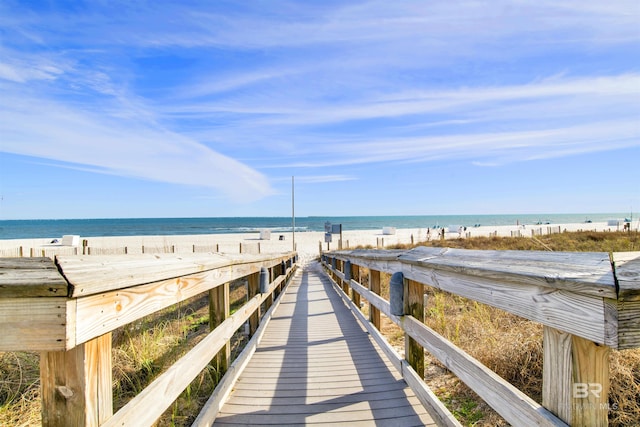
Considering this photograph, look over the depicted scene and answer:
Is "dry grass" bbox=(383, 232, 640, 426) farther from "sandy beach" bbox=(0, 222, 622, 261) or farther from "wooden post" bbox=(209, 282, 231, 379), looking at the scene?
"sandy beach" bbox=(0, 222, 622, 261)

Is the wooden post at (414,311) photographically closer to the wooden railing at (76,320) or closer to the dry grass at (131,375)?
the dry grass at (131,375)

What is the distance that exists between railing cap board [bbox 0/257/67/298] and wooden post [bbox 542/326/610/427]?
5.64 feet

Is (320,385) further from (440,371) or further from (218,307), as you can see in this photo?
(440,371)

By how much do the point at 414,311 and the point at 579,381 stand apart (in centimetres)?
195

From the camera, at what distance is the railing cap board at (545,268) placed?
1219 millimetres

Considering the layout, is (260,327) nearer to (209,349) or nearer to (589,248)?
(209,349)

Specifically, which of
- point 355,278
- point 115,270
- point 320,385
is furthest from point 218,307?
point 355,278

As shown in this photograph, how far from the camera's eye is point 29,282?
109 cm

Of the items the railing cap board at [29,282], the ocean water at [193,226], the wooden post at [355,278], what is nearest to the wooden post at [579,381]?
the railing cap board at [29,282]

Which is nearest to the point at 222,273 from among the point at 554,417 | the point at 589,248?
the point at 554,417

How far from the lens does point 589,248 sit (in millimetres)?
13094

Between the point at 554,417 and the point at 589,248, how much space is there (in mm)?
14566

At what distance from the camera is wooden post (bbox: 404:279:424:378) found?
3.21 metres

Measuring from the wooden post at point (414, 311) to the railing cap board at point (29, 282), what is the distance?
2.69 m
